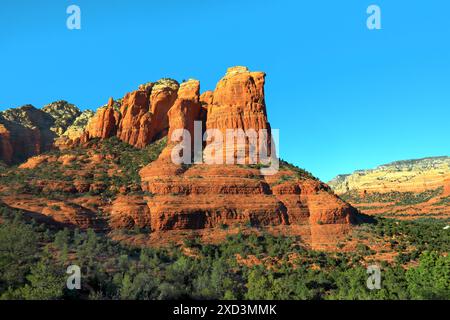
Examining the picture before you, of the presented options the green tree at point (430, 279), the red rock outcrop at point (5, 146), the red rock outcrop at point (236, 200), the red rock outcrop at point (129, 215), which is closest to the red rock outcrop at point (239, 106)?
the red rock outcrop at point (236, 200)

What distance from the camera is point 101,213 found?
5472 centimetres

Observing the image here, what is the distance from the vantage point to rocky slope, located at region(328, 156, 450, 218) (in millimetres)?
127856

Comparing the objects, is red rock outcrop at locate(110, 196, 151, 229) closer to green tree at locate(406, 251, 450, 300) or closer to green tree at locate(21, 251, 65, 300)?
green tree at locate(21, 251, 65, 300)

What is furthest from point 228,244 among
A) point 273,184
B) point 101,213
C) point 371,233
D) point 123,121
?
point 123,121

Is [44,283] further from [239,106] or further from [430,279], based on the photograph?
[239,106]

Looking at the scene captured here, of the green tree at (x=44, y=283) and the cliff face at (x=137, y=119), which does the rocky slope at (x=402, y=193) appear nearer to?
the cliff face at (x=137, y=119)

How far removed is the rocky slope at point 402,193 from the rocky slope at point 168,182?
7568 centimetres

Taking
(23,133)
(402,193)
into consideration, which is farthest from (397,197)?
(23,133)

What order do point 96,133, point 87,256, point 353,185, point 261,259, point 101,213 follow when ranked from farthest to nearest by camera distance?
point 353,185
point 96,133
point 101,213
point 261,259
point 87,256

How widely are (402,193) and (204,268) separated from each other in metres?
130

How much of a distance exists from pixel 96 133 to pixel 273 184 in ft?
125

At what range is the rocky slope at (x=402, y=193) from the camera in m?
128

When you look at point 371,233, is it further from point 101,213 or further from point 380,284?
point 101,213
